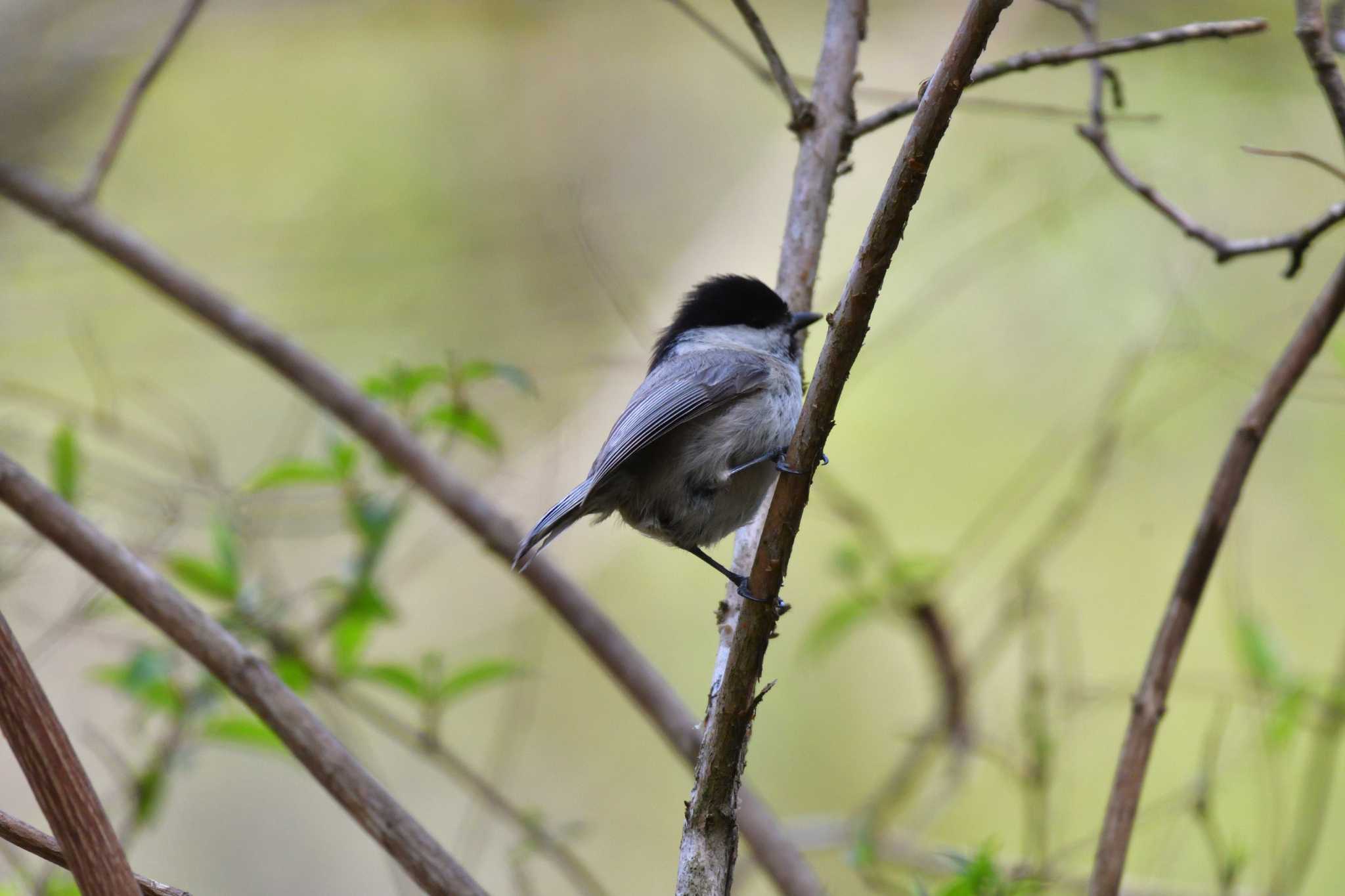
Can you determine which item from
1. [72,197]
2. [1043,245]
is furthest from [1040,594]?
[72,197]

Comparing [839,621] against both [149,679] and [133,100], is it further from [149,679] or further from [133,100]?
[133,100]

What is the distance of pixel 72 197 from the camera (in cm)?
238

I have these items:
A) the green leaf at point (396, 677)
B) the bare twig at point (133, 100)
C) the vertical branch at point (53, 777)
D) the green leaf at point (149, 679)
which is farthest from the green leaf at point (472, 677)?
the vertical branch at point (53, 777)

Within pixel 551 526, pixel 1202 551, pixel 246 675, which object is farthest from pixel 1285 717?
pixel 246 675

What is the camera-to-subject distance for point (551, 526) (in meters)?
2.02

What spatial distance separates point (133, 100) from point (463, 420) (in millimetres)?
922

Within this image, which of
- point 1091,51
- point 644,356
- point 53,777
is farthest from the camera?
point 644,356

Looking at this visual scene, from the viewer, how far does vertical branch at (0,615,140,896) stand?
1002 mm

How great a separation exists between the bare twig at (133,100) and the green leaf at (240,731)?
3.72ft

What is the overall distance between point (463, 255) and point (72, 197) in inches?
105

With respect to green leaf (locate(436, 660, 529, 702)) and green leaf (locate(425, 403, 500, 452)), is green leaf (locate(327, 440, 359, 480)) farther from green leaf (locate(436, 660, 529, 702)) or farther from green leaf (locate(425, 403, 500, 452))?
green leaf (locate(436, 660, 529, 702))

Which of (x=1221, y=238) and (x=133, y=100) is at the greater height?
(x=133, y=100)

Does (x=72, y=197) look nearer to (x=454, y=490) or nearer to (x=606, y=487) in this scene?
(x=454, y=490)

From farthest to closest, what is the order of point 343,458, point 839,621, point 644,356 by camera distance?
1. point 644,356
2. point 839,621
3. point 343,458
